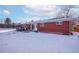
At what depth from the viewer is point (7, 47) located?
3756 mm

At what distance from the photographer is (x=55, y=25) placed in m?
3.81

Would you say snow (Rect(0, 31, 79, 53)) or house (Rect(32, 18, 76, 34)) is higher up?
house (Rect(32, 18, 76, 34))

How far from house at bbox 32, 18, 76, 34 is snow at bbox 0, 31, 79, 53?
0.25 feet

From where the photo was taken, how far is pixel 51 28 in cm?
382

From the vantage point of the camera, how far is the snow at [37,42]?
3.76 metres

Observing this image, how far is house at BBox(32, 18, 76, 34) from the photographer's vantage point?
3770mm

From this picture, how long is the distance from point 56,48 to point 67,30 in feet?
1.06

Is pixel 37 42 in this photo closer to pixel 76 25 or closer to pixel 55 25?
pixel 55 25

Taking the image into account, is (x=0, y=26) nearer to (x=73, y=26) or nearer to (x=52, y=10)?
(x=52, y=10)

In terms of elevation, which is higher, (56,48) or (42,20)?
(42,20)

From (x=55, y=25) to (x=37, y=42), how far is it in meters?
0.38
